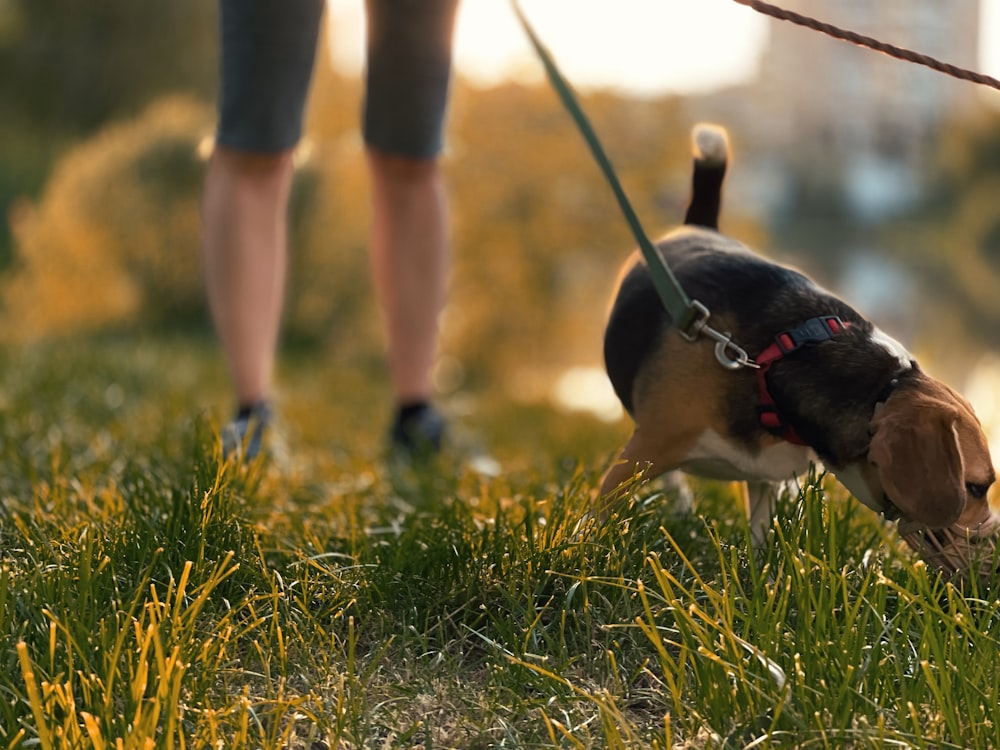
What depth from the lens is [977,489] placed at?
2.24m

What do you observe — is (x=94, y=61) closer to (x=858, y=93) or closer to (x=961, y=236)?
(x=961, y=236)

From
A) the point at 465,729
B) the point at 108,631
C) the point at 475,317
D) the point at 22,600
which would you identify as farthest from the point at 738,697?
the point at 475,317

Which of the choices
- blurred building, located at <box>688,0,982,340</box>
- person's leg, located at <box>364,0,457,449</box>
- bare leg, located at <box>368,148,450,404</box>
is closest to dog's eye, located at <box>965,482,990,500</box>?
person's leg, located at <box>364,0,457,449</box>

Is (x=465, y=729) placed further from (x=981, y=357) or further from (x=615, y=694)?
(x=981, y=357)

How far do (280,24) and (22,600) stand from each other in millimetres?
1964

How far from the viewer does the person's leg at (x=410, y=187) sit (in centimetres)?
364

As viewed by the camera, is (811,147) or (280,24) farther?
(811,147)

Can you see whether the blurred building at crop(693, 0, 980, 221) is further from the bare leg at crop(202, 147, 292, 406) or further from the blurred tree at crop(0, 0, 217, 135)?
the bare leg at crop(202, 147, 292, 406)

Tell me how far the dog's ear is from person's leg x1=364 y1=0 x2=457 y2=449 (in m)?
2.18

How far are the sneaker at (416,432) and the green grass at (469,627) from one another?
1.14 m

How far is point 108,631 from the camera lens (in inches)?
75.0

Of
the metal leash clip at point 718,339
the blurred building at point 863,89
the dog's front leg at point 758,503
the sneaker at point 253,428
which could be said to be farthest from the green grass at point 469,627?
the blurred building at point 863,89

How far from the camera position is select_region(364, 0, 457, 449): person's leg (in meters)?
3.64

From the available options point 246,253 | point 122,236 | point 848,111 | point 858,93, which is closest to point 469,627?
point 246,253
